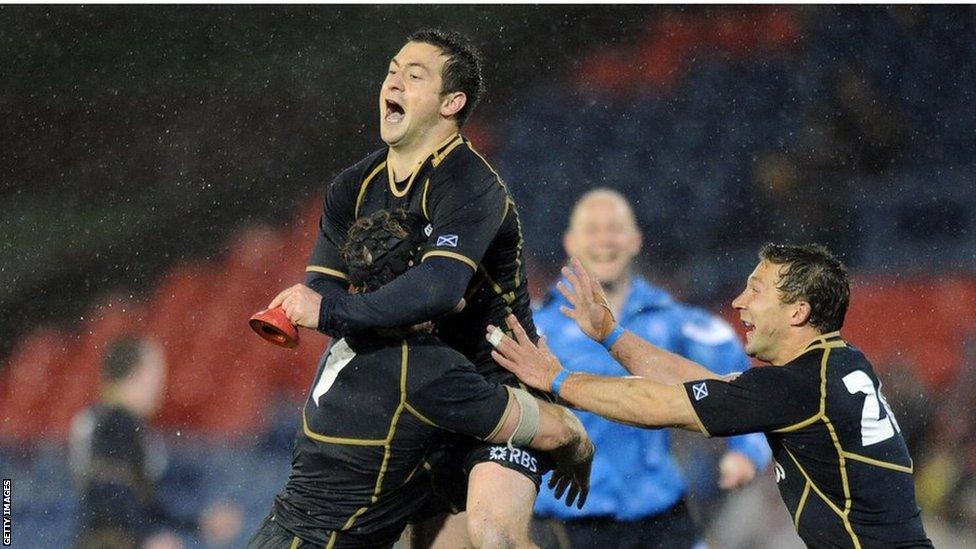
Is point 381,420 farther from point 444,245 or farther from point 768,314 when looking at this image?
point 768,314

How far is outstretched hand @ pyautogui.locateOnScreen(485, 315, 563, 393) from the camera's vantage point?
3830 mm

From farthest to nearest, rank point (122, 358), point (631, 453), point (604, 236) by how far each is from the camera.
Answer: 1. point (122, 358)
2. point (604, 236)
3. point (631, 453)

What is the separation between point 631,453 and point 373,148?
7.58ft

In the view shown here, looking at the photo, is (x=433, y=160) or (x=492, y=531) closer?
(x=492, y=531)

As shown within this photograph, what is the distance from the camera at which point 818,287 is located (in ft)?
12.2

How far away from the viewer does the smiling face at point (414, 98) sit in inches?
154

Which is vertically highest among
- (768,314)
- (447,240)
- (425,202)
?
(425,202)

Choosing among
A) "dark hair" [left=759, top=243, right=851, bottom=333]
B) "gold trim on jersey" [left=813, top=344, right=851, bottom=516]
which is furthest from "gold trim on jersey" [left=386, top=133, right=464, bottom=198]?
"gold trim on jersey" [left=813, top=344, right=851, bottom=516]

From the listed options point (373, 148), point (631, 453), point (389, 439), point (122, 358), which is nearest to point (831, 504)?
point (389, 439)

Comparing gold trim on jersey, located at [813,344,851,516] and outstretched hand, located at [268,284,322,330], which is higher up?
outstretched hand, located at [268,284,322,330]

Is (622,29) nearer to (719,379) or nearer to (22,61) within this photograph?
(22,61)

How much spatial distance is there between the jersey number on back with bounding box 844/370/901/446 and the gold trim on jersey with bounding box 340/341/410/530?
1266mm

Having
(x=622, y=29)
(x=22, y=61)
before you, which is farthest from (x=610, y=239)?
(x=22, y=61)

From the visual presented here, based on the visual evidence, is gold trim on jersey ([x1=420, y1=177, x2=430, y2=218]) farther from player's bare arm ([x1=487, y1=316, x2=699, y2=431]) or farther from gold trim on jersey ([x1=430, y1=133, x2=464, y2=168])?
player's bare arm ([x1=487, y1=316, x2=699, y2=431])
